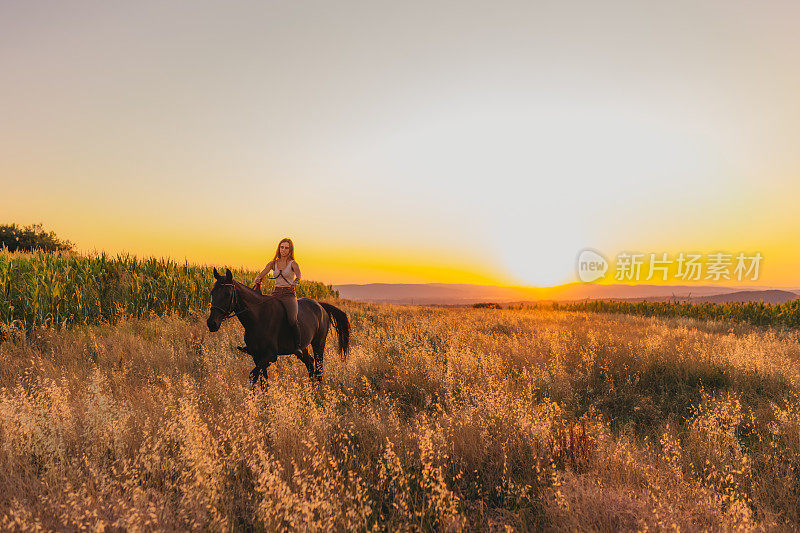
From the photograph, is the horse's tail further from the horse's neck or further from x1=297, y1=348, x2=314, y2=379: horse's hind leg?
the horse's neck

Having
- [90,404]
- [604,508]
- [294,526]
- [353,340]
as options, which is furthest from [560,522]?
[353,340]

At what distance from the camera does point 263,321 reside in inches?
224

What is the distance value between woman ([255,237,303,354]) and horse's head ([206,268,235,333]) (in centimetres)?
85

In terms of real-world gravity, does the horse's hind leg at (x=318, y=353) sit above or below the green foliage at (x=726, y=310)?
below

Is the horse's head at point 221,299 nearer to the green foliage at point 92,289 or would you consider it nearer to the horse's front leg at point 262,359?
the horse's front leg at point 262,359

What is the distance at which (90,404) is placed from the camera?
15.0 feet

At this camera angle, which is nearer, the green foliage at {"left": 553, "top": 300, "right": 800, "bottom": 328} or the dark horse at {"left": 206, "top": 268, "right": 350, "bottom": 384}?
the dark horse at {"left": 206, "top": 268, "right": 350, "bottom": 384}

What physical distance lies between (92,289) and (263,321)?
11.0 metres

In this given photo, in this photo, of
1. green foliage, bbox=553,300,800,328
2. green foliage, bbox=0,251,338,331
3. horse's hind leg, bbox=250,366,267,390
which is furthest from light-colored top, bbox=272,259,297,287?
green foliage, bbox=553,300,800,328

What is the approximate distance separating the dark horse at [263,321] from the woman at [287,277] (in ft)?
0.35

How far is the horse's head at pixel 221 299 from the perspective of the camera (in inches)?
195

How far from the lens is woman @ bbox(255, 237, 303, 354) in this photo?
19.6ft

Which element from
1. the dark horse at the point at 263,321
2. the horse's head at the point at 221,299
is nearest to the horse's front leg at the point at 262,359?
the dark horse at the point at 263,321

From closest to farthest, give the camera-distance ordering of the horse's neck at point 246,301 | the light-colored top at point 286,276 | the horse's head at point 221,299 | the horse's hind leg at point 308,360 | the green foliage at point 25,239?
1. the horse's head at point 221,299
2. the horse's neck at point 246,301
3. the light-colored top at point 286,276
4. the horse's hind leg at point 308,360
5. the green foliage at point 25,239
